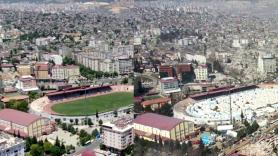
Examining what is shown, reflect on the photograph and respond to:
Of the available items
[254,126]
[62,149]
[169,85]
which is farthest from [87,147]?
[169,85]

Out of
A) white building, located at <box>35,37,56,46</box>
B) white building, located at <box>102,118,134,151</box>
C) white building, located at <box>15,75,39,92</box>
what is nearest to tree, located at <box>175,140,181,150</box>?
white building, located at <box>102,118,134,151</box>

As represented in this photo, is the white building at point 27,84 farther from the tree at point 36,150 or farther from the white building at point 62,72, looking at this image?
the tree at point 36,150

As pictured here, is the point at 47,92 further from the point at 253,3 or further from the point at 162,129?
the point at 253,3

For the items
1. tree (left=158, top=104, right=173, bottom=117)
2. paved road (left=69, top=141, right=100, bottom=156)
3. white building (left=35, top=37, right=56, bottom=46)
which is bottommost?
paved road (left=69, top=141, right=100, bottom=156)

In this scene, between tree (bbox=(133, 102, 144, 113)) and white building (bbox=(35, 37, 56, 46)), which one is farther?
white building (bbox=(35, 37, 56, 46))

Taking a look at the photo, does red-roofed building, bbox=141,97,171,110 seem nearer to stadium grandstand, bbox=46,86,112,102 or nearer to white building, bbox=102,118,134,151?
white building, bbox=102,118,134,151

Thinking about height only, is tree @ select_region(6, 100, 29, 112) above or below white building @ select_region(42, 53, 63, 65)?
below
